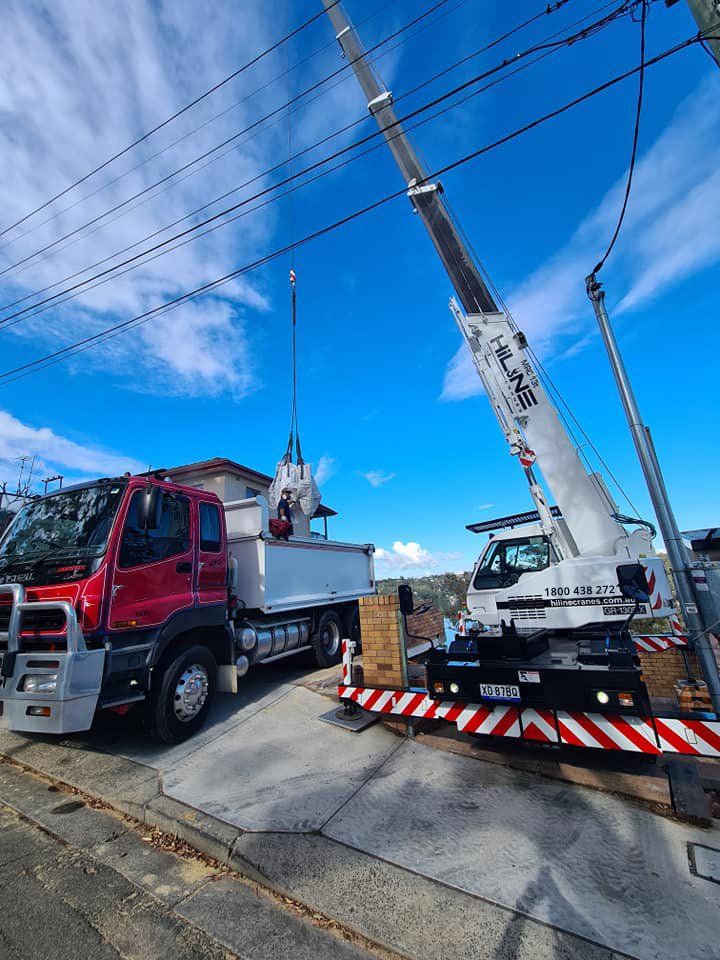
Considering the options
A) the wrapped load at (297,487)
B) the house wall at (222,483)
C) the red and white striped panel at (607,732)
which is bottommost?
the red and white striped panel at (607,732)

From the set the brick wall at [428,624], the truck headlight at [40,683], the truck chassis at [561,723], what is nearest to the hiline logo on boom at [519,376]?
the truck chassis at [561,723]

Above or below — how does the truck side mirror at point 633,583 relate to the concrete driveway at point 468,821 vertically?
above

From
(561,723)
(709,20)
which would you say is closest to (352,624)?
(561,723)

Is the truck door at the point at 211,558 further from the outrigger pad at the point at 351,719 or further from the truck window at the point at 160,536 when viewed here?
the outrigger pad at the point at 351,719

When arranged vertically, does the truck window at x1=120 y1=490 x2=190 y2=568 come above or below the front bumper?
above

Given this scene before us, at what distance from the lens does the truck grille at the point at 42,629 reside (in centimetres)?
371

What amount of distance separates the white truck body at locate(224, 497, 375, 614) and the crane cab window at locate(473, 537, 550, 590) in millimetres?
2719

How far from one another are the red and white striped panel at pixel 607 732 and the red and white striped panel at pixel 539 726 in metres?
0.06

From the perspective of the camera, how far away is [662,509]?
3979 mm

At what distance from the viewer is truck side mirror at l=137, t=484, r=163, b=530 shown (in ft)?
13.9

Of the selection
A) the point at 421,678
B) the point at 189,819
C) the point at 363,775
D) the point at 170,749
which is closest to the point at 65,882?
the point at 189,819

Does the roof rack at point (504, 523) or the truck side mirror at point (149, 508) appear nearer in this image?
the truck side mirror at point (149, 508)

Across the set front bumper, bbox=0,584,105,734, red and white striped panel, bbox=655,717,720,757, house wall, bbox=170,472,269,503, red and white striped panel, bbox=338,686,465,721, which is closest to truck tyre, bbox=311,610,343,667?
red and white striped panel, bbox=338,686,465,721

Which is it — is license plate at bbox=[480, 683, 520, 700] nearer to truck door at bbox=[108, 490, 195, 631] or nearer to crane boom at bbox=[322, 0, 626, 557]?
crane boom at bbox=[322, 0, 626, 557]
